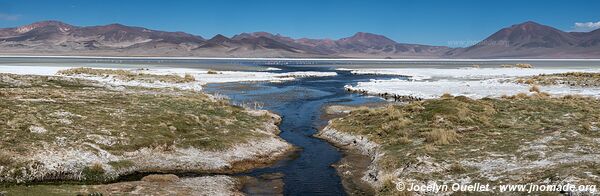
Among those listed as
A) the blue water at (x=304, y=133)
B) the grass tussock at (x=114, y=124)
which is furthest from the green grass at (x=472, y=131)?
the grass tussock at (x=114, y=124)

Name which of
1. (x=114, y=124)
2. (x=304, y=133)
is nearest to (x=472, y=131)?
(x=304, y=133)

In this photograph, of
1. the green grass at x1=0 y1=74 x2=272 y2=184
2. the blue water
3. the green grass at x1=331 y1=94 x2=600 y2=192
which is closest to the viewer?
the blue water

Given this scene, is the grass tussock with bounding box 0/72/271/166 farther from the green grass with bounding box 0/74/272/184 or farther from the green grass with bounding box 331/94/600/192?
the green grass with bounding box 331/94/600/192

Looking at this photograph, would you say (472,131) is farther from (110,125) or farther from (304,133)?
(110,125)

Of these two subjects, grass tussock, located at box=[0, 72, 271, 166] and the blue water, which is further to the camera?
grass tussock, located at box=[0, 72, 271, 166]

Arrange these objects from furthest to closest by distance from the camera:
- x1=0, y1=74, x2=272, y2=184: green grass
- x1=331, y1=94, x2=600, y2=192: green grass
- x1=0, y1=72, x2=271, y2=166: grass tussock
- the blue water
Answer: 1. x1=0, y1=72, x2=271, y2=166: grass tussock
2. x1=0, y1=74, x2=272, y2=184: green grass
3. x1=331, y1=94, x2=600, y2=192: green grass
4. the blue water

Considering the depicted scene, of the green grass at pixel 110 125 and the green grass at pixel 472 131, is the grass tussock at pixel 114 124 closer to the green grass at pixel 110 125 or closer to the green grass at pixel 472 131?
the green grass at pixel 110 125

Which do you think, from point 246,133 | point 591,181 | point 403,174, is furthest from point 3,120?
point 591,181

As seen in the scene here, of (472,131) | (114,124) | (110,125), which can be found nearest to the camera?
(110,125)

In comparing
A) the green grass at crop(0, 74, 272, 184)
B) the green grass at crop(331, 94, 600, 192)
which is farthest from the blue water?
the green grass at crop(0, 74, 272, 184)

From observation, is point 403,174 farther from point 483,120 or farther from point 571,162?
point 483,120

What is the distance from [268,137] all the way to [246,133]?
1445mm

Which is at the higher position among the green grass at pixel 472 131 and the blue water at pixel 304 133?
the green grass at pixel 472 131

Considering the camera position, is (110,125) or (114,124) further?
(114,124)
